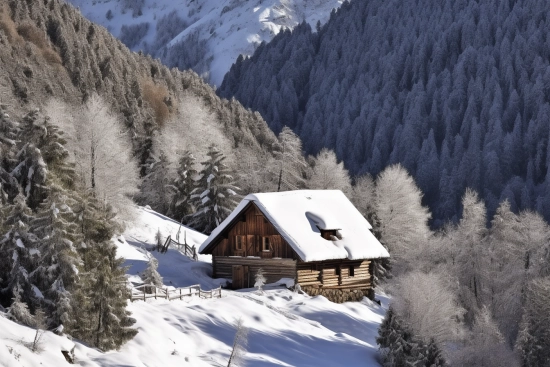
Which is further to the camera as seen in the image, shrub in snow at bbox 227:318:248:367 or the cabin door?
the cabin door

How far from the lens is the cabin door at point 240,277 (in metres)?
50.0

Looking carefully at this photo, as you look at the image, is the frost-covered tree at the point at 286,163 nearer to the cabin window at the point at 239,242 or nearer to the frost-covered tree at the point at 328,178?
the frost-covered tree at the point at 328,178

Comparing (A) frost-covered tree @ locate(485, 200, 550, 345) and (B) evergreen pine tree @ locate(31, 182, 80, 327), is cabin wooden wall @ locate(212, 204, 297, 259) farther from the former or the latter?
(B) evergreen pine tree @ locate(31, 182, 80, 327)

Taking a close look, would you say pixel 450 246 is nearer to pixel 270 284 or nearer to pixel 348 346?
pixel 270 284

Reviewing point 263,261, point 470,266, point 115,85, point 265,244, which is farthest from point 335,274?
point 115,85

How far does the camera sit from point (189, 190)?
67500mm

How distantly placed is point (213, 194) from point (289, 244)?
15363 mm

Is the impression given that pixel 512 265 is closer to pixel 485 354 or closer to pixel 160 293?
pixel 485 354

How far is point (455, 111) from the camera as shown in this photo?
557ft

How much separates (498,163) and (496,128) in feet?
32.6

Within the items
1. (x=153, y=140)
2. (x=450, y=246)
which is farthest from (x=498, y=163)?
(x=450, y=246)

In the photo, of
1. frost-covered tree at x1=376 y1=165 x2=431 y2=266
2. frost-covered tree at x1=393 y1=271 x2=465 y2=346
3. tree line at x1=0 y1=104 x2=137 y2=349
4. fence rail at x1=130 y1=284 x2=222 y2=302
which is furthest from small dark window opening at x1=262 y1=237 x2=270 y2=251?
frost-covered tree at x1=376 y1=165 x2=431 y2=266

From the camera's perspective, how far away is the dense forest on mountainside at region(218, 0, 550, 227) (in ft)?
488

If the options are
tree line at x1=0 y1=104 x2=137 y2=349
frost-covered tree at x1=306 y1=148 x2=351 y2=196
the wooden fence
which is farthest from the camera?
frost-covered tree at x1=306 y1=148 x2=351 y2=196
